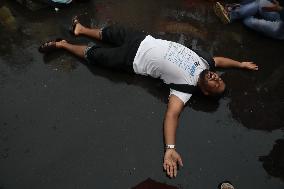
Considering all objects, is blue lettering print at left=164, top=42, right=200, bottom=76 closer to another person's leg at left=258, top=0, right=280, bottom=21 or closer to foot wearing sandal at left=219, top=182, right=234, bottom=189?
foot wearing sandal at left=219, top=182, right=234, bottom=189

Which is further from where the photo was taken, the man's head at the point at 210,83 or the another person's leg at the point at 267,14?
the another person's leg at the point at 267,14

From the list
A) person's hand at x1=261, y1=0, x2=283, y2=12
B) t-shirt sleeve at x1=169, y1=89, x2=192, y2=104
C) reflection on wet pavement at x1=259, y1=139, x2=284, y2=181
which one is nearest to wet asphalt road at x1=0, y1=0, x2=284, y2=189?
reflection on wet pavement at x1=259, y1=139, x2=284, y2=181

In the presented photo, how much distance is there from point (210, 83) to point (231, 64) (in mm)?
847

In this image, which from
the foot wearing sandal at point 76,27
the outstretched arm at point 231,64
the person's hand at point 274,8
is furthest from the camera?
the person's hand at point 274,8

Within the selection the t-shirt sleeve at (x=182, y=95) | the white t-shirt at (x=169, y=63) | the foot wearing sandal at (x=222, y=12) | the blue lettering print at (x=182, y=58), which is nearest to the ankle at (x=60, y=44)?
the white t-shirt at (x=169, y=63)

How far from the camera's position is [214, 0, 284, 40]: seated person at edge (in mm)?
5438

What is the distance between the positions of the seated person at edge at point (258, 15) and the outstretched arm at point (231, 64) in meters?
0.72

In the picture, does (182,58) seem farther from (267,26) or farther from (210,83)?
(267,26)

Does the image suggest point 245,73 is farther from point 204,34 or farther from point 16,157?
point 16,157

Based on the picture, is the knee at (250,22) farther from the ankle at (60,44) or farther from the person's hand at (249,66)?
the ankle at (60,44)

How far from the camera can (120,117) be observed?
4504 millimetres

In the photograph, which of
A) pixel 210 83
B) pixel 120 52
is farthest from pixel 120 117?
pixel 210 83

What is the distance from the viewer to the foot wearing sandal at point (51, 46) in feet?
16.4

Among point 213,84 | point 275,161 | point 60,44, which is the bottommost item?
point 275,161
